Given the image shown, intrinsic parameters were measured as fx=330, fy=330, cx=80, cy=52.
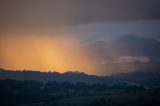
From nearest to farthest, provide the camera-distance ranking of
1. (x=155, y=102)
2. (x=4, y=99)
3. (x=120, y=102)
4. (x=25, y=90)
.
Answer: (x=155, y=102) < (x=120, y=102) < (x=4, y=99) < (x=25, y=90)

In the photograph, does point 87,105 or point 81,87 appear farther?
point 81,87

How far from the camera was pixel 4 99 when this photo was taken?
339 ft

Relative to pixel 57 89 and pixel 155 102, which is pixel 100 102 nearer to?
pixel 155 102

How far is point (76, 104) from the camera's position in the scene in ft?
285

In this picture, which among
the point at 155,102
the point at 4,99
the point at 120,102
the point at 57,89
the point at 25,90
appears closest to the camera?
the point at 155,102

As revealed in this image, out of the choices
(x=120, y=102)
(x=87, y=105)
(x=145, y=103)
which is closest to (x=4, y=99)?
(x=87, y=105)

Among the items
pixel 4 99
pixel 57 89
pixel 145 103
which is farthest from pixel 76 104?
pixel 57 89

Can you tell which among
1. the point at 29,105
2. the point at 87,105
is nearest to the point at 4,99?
the point at 29,105

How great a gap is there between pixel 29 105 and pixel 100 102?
1978 centimetres

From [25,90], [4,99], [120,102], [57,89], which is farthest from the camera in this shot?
[57,89]

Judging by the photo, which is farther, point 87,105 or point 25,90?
point 25,90

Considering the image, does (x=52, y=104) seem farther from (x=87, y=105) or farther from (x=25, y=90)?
(x=25, y=90)

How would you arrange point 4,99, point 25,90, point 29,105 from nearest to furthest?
point 29,105
point 4,99
point 25,90

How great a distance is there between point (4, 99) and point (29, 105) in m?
17.0
